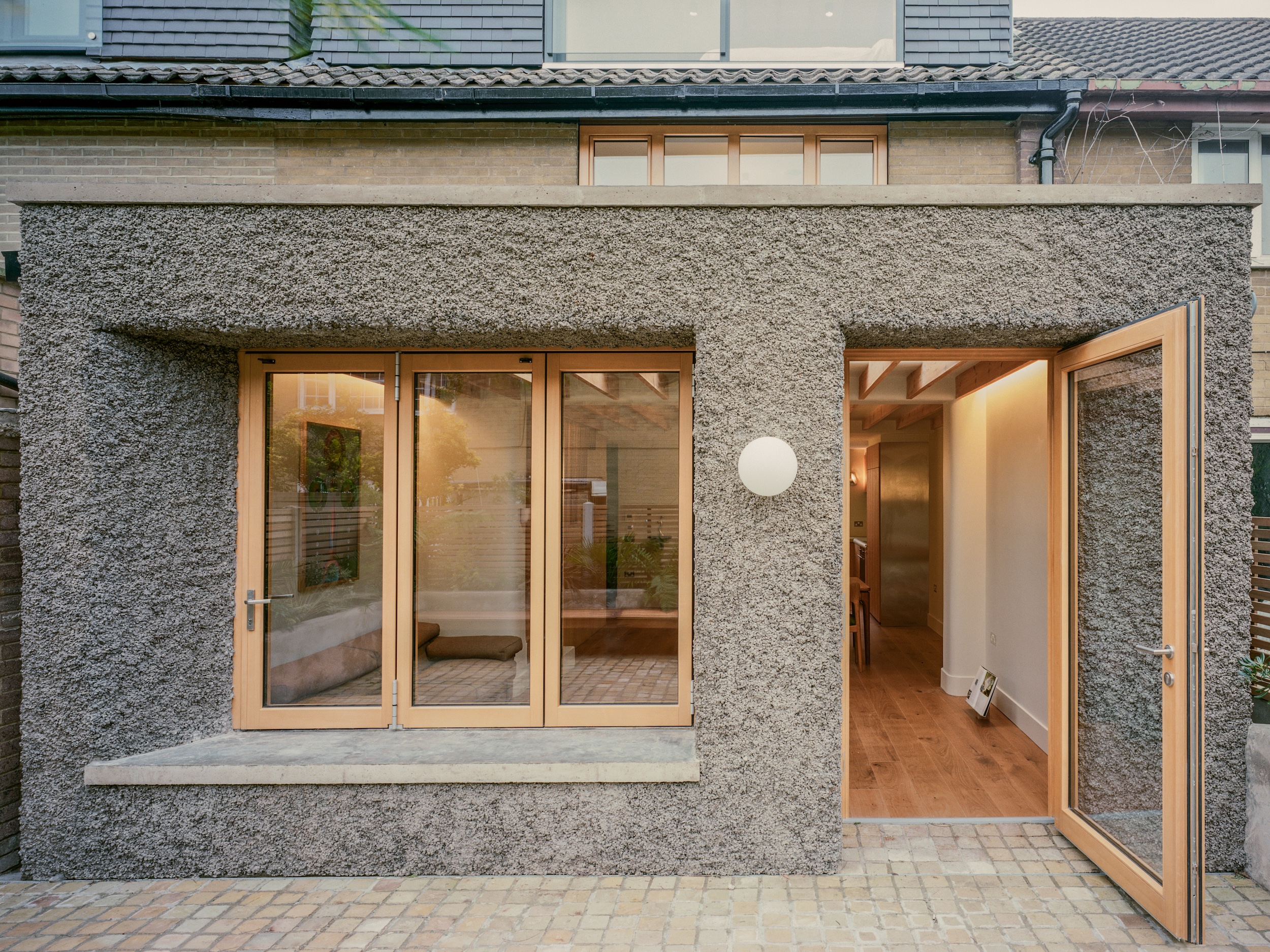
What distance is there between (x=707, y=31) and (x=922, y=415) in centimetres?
552

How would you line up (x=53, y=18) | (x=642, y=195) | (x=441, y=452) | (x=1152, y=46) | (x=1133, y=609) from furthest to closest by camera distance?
(x=1152, y=46), (x=53, y=18), (x=441, y=452), (x=642, y=195), (x=1133, y=609)

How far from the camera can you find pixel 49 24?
6004 millimetres

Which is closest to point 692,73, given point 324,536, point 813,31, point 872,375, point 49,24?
point 813,31

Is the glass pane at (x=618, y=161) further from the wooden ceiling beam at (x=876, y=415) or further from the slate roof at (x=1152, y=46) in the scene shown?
the wooden ceiling beam at (x=876, y=415)

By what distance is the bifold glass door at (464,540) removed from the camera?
12.0 feet

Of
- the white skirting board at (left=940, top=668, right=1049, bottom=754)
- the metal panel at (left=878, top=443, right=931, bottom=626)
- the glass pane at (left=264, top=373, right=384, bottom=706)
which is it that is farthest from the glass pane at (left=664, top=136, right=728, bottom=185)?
the metal panel at (left=878, top=443, right=931, bottom=626)

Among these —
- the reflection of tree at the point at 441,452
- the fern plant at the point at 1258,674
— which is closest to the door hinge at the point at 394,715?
the reflection of tree at the point at 441,452

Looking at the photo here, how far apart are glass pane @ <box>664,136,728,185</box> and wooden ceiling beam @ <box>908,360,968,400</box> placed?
2801mm

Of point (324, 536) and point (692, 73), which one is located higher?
point (692, 73)

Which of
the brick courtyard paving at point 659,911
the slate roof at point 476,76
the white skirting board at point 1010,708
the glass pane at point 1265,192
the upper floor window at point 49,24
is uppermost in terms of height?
the upper floor window at point 49,24

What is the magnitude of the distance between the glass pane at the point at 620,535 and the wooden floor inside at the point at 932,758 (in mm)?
1710

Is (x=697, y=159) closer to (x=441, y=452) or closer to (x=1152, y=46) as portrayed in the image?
(x=441, y=452)

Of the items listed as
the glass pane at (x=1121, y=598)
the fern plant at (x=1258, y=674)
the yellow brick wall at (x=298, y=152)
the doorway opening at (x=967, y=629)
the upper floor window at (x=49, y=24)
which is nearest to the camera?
the glass pane at (x=1121, y=598)

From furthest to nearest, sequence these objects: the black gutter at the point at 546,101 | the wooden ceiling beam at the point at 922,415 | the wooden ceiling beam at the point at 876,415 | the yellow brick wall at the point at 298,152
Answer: the wooden ceiling beam at the point at 876,415, the wooden ceiling beam at the point at 922,415, the yellow brick wall at the point at 298,152, the black gutter at the point at 546,101
